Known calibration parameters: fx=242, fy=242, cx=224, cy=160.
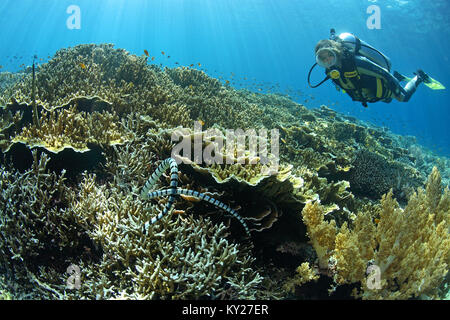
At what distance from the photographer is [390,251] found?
2.83 m

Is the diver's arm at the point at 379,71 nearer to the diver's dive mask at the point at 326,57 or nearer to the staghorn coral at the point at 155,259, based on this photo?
the diver's dive mask at the point at 326,57

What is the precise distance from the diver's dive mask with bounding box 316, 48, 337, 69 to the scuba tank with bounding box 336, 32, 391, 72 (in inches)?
33.1

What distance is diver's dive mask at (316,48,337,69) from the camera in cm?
595

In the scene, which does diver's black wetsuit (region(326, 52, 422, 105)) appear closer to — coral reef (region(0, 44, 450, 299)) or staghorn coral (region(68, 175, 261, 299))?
coral reef (region(0, 44, 450, 299))

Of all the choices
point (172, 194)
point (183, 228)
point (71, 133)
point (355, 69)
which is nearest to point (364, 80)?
point (355, 69)

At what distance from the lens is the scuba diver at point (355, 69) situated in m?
6.12

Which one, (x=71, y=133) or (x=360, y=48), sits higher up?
(x=360, y=48)

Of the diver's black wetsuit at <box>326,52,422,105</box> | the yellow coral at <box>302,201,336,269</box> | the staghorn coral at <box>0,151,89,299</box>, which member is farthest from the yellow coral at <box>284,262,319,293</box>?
the diver's black wetsuit at <box>326,52,422,105</box>

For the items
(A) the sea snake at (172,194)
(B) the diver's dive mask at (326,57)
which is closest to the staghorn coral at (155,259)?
(A) the sea snake at (172,194)

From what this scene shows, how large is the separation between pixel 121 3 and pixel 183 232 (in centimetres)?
9635

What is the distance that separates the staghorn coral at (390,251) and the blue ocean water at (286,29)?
1071 centimetres

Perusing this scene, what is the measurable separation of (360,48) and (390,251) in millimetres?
5915

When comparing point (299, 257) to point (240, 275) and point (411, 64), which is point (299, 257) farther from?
point (411, 64)

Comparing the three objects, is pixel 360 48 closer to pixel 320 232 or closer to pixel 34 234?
pixel 320 232
